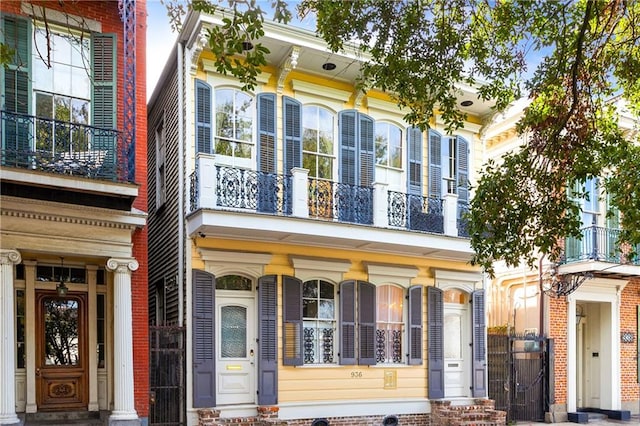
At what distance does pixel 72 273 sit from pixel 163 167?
3.80m

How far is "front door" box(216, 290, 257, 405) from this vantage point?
42.5 ft

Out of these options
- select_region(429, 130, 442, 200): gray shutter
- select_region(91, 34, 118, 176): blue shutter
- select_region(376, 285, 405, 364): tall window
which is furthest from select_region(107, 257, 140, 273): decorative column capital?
select_region(429, 130, 442, 200): gray shutter

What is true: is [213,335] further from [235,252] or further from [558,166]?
[558,166]

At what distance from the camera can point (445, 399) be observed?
15312mm

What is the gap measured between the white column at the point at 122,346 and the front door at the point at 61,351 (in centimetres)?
118

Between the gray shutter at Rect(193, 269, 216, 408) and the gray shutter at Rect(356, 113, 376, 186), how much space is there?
4242 mm

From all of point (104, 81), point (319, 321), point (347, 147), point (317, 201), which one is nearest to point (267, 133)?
point (317, 201)

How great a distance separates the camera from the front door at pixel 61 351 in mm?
11578

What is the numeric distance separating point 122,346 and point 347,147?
6.54 meters

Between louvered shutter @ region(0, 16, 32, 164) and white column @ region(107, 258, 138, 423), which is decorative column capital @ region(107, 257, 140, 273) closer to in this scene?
white column @ region(107, 258, 138, 423)

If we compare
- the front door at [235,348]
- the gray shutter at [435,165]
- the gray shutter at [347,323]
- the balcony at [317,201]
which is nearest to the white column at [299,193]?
the balcony at [317,201]

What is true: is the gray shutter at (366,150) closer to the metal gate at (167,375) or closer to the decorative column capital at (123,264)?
the metal gate at (167,375)

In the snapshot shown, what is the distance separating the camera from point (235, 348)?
43.5ft

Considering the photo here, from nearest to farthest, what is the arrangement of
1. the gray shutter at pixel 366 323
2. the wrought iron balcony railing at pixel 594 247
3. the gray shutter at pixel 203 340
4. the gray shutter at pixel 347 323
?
the gray shutter at pixel 203 340
the gray shutter at pixel 347 323
the gray shutter at pixel 366 323
the wrought iron balcony railing at pixel 594 247
